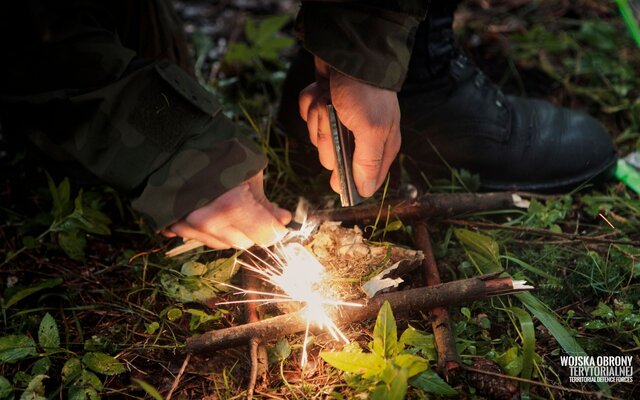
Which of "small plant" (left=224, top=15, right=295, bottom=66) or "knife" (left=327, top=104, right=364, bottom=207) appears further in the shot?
"small plant" (left=224, top=15, right=295, bottom=66)

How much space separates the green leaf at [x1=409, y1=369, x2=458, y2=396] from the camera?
6.44ft

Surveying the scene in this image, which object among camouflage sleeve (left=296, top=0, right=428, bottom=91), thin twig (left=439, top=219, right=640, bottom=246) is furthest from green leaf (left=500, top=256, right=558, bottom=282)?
camouflage sleeve (left=296, top=0, right=428, bottom=91)

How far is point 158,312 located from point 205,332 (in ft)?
1.21

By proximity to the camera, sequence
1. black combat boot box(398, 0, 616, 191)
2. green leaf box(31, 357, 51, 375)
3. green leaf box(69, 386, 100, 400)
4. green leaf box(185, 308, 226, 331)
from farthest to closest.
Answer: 1. black combat boot box(398, 0, 616, 191)
2. green leaf box(185, 308, 226, 331)
3. green leaf box(31, 357, 51, 375)
4. green leaf box(69, 386, 100, 400)

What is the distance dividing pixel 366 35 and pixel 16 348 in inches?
77.3

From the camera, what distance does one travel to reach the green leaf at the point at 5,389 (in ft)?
6.82

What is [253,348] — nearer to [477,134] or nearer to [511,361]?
[511,361]

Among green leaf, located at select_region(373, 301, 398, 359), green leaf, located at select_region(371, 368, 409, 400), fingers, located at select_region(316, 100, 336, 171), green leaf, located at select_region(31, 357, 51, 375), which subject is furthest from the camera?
fingers, located at select_region(316, 100, 336, 171)

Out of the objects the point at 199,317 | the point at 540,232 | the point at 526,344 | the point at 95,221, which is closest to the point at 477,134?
the point at 540,232

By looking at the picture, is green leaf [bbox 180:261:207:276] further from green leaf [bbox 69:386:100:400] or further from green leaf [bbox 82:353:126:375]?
green leaf [bbox 69:386:100:400]

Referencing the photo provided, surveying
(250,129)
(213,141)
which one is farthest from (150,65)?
(250,129)

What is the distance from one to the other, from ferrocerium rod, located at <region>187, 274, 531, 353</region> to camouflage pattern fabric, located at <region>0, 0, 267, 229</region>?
0.52 m

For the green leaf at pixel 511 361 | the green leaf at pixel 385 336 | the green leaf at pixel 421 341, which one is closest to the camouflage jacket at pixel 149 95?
the green leaf at pixel 385 336

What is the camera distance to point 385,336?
1.98 metres
